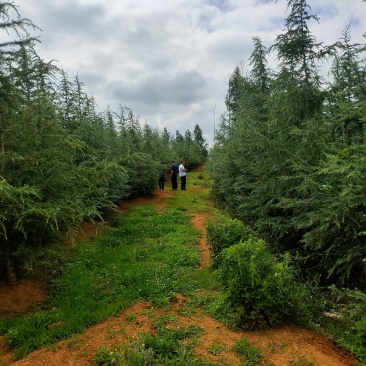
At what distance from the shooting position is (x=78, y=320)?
4543 millimetres

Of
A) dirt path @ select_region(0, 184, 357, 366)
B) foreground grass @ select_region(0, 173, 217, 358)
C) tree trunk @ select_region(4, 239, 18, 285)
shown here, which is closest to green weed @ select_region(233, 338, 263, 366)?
dirt path @ select_region(0, 184, 357, 366)

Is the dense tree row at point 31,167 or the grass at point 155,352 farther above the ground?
the dense tree row at point 31,167

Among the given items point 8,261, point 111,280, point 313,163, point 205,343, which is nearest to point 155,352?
point 205,343

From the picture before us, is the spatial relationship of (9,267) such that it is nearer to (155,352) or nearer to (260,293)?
(155,352)

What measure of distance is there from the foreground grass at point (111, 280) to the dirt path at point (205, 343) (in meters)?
0.22

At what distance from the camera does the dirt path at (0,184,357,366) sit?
3.63 metres

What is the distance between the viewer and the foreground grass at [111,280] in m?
4.37

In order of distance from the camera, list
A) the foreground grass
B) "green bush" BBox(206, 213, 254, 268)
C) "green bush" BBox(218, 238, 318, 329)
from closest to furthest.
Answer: "green bush" BBox(218, 238, 318, 329) < the foreground grass < "green bush" BBox(206, 213, 254, 268)

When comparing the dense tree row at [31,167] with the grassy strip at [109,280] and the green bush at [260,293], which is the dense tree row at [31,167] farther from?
the green bush at [260,293]

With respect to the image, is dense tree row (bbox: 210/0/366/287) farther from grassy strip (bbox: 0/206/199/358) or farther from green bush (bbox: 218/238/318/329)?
grassy strip (bbox: 0/206/199/358)

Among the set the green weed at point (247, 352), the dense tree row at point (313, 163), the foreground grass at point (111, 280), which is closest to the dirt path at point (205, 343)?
the green weed at point (247, 352)

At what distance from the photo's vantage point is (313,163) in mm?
6699

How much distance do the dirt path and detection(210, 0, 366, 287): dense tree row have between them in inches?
58.0

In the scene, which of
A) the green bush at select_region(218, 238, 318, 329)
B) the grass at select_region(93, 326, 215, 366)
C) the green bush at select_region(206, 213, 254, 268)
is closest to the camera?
the grass at select_region(93, 326, 215, 366)
